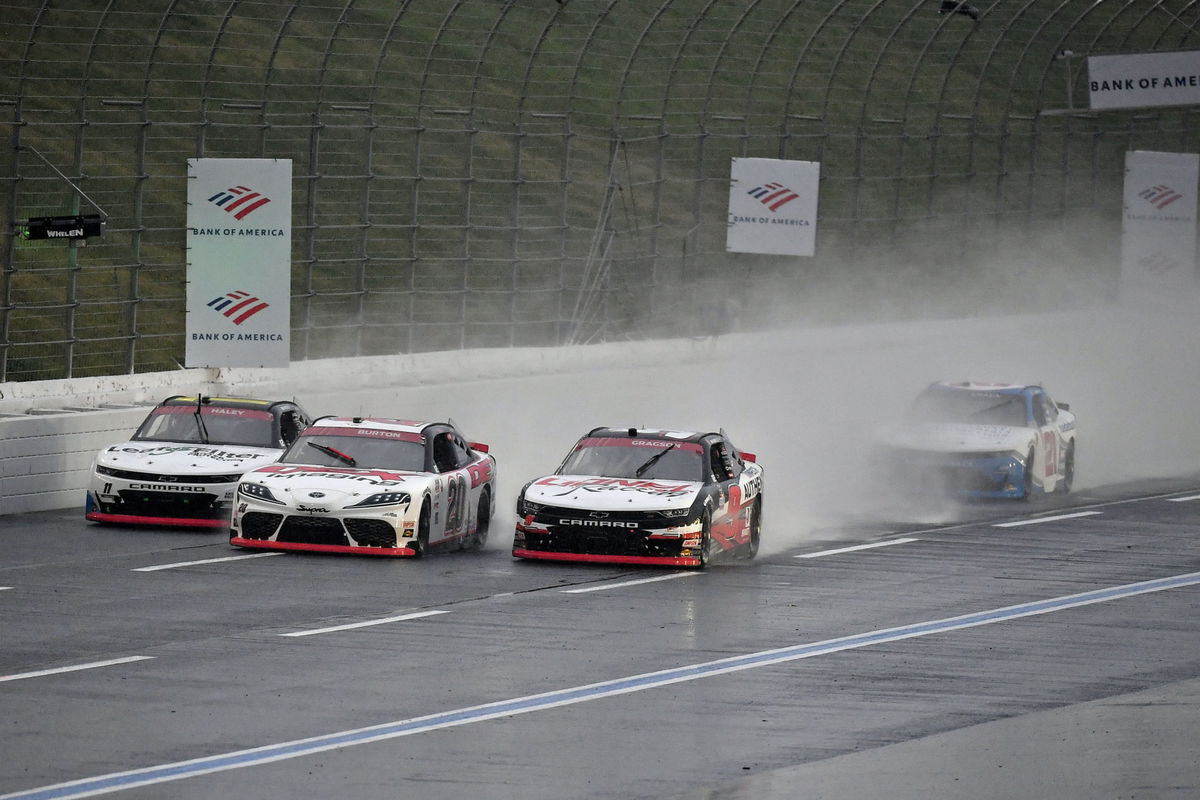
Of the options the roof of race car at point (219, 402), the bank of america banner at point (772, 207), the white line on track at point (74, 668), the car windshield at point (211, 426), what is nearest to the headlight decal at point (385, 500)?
the car windshield at point (211, 426)

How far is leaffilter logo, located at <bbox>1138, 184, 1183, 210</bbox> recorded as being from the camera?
39.0 meters

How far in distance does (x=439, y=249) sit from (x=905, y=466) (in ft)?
26.7

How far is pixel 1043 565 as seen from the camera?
61.3ft

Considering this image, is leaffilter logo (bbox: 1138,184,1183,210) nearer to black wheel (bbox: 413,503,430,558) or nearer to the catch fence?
the catch fence

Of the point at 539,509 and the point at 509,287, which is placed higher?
the point at 509,287

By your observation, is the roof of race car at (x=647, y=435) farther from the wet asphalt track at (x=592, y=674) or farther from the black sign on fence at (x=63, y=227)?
the black sign on fence at (x=63, y=227)

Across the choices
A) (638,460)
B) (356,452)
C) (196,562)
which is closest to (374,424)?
(356,452)

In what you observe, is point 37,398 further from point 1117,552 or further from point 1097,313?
point 1097,313

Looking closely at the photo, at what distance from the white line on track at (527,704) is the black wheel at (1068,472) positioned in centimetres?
969

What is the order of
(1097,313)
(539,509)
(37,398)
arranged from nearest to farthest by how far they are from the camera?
(539,509), (37,398), (1097,313)

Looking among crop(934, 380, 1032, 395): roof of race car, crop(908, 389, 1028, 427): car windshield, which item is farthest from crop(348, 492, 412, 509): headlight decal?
crop(934, 380, 1032, 395): roof of race car

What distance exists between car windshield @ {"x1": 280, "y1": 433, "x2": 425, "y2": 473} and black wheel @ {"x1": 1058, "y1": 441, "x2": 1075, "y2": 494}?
10383 millimetres

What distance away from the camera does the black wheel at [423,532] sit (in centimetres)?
1814

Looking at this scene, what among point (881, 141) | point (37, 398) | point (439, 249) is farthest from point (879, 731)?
point (881, 141)
